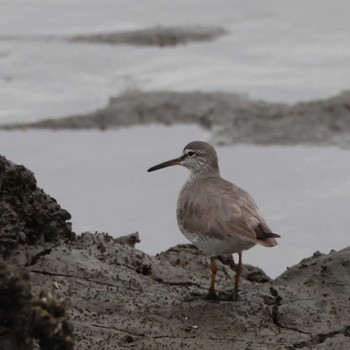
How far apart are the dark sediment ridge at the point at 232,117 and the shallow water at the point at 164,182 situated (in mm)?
211

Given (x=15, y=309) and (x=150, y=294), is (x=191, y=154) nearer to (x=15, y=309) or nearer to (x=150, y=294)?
(x=150, y=294)

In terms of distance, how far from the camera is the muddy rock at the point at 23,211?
306 inches

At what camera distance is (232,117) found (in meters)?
14.3

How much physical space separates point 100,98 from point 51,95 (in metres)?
0.65

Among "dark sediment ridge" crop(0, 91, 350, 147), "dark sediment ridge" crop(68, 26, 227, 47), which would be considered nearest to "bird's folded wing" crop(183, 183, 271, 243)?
"dark sediment ridge" crop(0, 91, 350, 147)

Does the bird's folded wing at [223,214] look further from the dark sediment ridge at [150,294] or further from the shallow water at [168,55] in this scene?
the shallow water at [168,55]

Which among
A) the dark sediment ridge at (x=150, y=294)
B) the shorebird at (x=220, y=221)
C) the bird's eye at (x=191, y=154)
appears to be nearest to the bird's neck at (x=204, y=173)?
the bird's eye at (x=191, y=154)

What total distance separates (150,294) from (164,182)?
480 centimetres

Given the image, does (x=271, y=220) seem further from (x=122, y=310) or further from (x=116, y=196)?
(x=122, y=310)

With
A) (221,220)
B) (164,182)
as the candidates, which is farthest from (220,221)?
(164,182)

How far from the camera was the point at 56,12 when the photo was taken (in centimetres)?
1844

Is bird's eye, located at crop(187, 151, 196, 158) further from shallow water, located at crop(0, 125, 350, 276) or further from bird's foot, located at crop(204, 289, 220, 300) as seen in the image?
shallow water, located at crop(0, 125, 350, 276)

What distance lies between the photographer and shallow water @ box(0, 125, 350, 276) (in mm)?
11289

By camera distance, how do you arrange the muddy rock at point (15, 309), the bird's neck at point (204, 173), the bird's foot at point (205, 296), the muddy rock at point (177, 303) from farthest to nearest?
the bird's neck at point (204, 173) < the bird's foot at point (205, 296) < the muddy rock at point (177, 303) < the muddy rock at point (15, 309)
